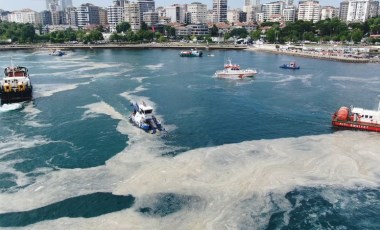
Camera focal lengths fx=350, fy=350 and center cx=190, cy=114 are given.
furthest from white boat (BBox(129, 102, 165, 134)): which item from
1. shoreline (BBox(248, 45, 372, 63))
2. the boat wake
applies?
shoreline (BBox(248, 45, 372, 63))

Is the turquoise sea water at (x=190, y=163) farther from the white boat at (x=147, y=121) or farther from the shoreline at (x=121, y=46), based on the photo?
the shoreline at (x=121, y=46)

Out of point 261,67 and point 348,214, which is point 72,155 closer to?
point 348,214

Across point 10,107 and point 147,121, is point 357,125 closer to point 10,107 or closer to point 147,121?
point 147,121

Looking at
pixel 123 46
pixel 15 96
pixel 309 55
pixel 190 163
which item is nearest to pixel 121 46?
pixel 123 46

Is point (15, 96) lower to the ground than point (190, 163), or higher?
higher

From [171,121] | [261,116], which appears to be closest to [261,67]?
[261,116]

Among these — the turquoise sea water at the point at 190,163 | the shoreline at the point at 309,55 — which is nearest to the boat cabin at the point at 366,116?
the turquoise sea water at the point at 190,163
